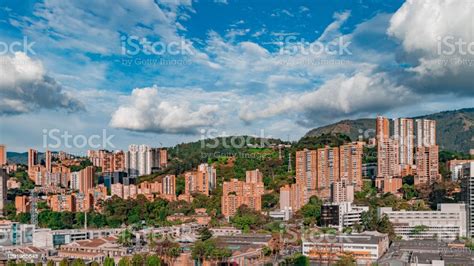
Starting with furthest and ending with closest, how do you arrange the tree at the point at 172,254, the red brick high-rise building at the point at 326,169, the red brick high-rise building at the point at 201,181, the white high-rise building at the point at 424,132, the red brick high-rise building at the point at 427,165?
the white high-rise building at the point at 424,132
the red brick high-rise building at the point at 201,181
the red brick high-rise building at the point at 326,169
the red brick high-rise building at the point at 427,165
the tree at the point at 172,254

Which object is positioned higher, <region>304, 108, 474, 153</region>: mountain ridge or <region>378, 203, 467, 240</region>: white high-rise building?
<region>304, 108, 474, 153</region>: mountain ridge

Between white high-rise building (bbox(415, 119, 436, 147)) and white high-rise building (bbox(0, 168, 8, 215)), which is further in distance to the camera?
white high-rise building (bbox(415, 119, 436, 147))

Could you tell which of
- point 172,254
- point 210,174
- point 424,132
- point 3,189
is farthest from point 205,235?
point 424,132

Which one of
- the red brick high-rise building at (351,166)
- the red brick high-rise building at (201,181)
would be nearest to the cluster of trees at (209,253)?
the red brick high-rise building at (351,166)

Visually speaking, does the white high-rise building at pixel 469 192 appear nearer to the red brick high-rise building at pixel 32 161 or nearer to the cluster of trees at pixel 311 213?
the cluster of trees at pixel 311 213

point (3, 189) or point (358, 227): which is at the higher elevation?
point (3, 189)

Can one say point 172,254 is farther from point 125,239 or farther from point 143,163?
point 143,163

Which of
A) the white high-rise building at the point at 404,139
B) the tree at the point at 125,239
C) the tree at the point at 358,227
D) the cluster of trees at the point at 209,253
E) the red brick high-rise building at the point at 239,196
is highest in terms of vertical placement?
the white high-rise building at the point at 404,139

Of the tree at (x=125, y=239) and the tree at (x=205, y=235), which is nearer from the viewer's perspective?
the tree at (x=125, y=239)

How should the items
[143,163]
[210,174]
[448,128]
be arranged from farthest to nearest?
[448,128] < [143,163] < [210,174]

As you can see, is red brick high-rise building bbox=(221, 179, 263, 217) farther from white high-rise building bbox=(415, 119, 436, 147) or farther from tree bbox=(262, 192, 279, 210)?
white high-rise building bbox=(415, 119, 436, 147)

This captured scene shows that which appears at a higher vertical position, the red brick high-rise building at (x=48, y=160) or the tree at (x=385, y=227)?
the red brick high-rise building at (x=48, y=160)

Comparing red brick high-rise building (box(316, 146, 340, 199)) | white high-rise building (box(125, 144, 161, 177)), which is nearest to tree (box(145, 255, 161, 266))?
red brick high-rise building (box(316, 146, 340, 199))
